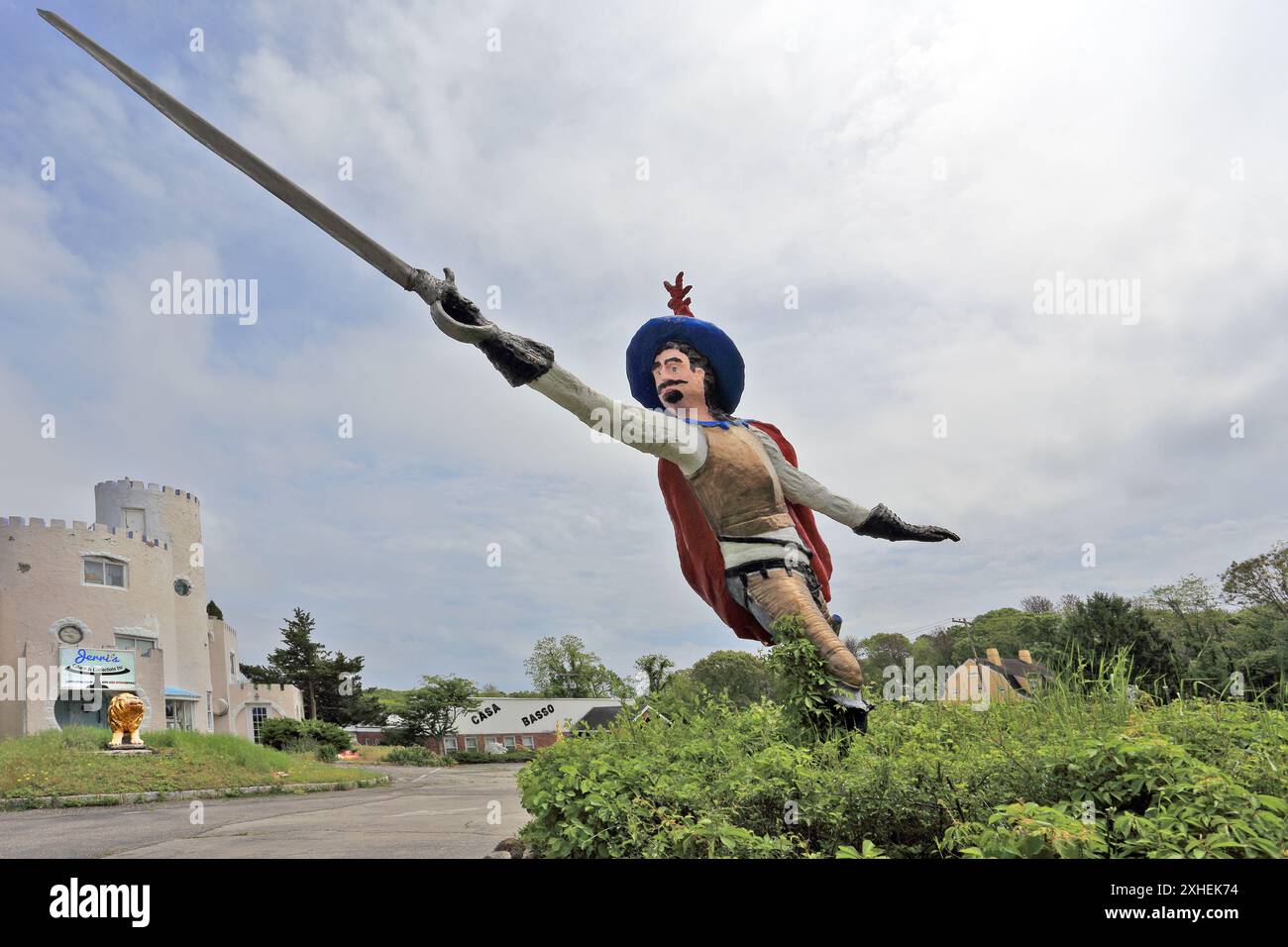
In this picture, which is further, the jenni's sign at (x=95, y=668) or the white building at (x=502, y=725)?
the white building at (x=502, y=725)

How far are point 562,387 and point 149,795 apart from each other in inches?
456

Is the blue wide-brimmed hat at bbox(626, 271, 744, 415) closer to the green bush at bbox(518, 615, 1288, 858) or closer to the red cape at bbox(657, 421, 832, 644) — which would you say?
the red cape at bbox(657, 421, 832, 644)

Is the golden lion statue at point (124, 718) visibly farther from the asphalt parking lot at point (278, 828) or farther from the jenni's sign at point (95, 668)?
the jenni's sign at point (95, 668)

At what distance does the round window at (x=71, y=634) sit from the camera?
62.1 ft

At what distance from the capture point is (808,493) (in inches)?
233

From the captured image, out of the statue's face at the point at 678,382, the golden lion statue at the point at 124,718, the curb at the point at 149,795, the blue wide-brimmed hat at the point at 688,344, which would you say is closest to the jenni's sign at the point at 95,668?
the golden lion statue at the point at 124,718

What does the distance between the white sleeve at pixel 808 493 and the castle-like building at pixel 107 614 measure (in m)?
19.6

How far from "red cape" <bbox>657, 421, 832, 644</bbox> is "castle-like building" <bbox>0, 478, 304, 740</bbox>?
62.8 feet

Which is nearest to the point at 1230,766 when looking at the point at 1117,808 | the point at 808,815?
the point at 1117,808

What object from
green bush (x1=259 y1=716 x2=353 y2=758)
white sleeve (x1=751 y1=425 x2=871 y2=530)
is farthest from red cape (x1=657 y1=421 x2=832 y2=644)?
green bush (x1=259 y1=716 x2=353 y2=758)

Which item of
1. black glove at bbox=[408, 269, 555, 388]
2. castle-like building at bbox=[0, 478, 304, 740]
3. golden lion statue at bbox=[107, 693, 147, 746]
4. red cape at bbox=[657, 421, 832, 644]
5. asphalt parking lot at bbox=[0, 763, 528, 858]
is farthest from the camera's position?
castle-like building at bbox=[0, 478, 304, 740]

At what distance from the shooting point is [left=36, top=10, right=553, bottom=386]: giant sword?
4.50 m

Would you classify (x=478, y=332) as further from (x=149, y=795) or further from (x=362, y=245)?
(x=149, y=795)

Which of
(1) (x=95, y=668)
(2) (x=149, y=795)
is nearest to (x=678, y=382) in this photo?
(2) (x=149, y=795)
